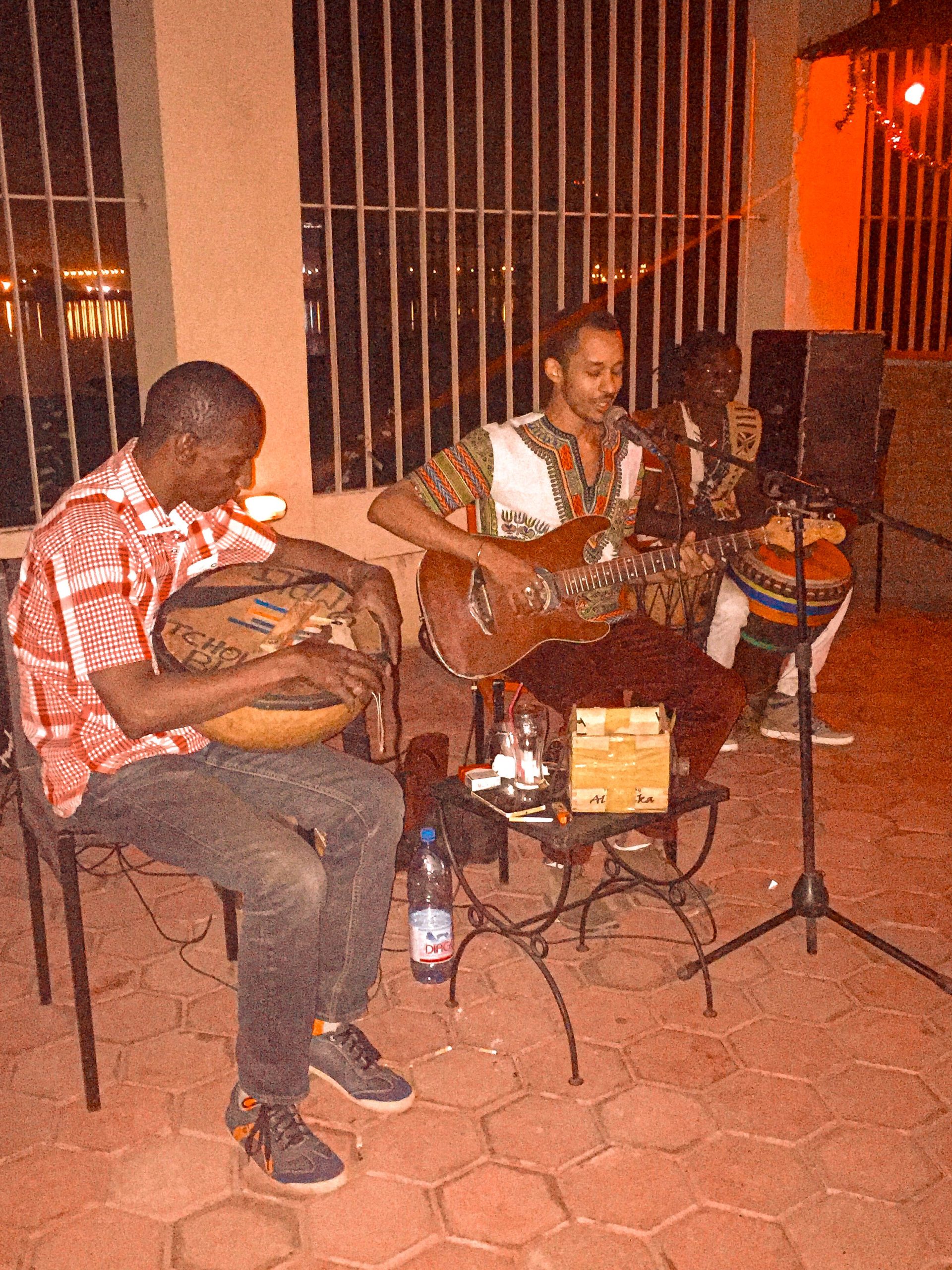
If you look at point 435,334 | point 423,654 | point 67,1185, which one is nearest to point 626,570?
point 67,1185

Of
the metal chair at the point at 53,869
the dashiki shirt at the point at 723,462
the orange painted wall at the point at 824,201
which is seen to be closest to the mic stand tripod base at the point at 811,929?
the metal chair at the point at 53,869

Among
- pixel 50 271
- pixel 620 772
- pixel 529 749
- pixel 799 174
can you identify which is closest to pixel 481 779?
pixel 529 749

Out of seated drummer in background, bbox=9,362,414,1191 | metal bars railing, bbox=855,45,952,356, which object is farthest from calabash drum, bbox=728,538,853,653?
metal bars railing, bbox=855,45,952,356

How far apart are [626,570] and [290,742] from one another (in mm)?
1471

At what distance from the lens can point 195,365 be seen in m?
2.67

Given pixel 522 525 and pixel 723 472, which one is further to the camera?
pixel 723 472

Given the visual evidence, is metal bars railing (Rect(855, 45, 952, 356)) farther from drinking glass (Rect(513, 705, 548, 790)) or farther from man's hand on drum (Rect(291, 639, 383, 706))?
man's hand on drum (Rect(291, 639, 383, 706))

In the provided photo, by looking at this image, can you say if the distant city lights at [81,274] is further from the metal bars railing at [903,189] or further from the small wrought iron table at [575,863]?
the metal bars railing at [903,189]

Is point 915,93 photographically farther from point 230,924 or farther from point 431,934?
point 230,924

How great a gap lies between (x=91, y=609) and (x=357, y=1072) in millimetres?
1331

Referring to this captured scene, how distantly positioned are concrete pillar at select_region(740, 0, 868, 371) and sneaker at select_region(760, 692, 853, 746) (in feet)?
12.7

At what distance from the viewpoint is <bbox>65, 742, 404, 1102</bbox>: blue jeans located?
2.57 metres

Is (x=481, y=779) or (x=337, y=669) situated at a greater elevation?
(x=337, y=669)

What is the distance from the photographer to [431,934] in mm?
3332
